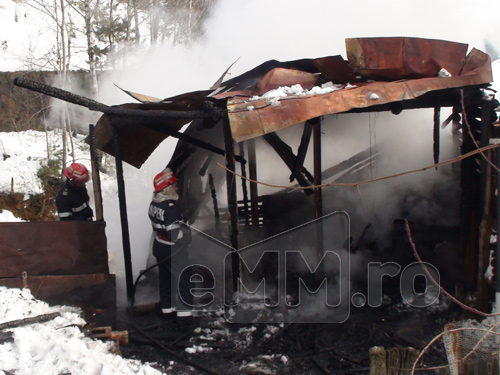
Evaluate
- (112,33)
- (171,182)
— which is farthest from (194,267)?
(112,33)

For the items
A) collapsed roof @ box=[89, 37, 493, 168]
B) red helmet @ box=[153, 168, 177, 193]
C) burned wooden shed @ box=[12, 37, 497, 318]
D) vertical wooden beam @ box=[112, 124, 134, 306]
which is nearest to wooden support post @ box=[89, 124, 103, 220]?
burned wooden shed @ box=[12, 37, 497, 318]

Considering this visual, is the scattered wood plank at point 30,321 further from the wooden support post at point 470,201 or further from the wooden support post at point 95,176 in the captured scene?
the wooden support post at point 470,201

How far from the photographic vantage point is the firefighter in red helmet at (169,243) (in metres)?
6.20

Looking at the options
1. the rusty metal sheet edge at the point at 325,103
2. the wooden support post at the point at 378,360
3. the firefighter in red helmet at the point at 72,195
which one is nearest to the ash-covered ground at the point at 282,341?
the wooden support post at the point at 378,360

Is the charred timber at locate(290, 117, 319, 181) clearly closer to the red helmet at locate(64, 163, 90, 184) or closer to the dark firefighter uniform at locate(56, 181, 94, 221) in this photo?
the red helmet at locate(64, 163, 90, 184)

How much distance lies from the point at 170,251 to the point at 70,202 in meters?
2.06

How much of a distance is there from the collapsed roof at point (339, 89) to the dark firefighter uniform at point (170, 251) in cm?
131

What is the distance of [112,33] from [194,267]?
15.2m

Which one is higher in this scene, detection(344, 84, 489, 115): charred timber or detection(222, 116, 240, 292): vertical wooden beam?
detection(344, 84, 489, 115): charred timber

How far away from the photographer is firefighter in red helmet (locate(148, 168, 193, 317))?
6199 mm

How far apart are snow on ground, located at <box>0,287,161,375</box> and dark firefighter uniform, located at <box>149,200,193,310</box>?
130cm

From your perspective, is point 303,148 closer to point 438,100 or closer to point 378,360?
point 438,100

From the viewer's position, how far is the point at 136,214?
1102 cm

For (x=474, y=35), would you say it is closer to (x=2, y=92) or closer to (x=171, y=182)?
(x=171, y=182)
